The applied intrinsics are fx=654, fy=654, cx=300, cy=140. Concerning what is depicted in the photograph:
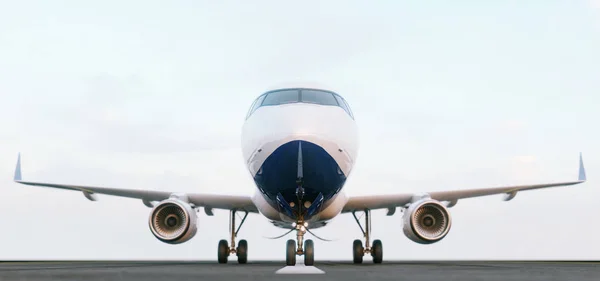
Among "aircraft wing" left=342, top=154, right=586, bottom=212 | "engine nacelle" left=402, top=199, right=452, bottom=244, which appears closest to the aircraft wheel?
"aircraft wing" left=342, top=154, right=586, bottom=212

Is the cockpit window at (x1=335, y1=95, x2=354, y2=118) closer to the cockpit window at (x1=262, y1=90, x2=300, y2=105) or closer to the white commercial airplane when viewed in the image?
the white commercial airplane

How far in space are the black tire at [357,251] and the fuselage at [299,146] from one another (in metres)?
5.13

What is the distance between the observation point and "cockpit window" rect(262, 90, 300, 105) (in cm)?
1494

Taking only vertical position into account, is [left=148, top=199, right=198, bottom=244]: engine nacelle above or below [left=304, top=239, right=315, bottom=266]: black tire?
above

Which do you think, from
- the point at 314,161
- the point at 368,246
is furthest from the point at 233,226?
the point at 314,161

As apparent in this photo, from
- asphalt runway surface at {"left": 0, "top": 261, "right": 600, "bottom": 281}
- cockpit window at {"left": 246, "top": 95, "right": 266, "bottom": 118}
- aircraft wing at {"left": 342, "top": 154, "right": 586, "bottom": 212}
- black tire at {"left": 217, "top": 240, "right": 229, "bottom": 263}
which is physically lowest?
asphalt runway surface at {"left": 0, "top": 261, "right": 600, "bottom": 281}

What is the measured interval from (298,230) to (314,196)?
89cm

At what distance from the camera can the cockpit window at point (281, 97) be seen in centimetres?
1494

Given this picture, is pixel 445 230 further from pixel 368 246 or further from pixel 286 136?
pixel 286 136

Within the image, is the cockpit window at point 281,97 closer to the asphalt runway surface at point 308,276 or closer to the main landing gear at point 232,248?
the asphalt runway surface at point 308,276

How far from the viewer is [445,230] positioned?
1747 centimetres

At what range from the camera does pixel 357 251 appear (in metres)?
20.5

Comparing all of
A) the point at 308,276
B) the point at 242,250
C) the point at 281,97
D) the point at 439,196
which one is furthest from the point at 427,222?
Answer: the point at 308,276

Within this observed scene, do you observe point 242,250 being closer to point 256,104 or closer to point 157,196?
point 157,196
